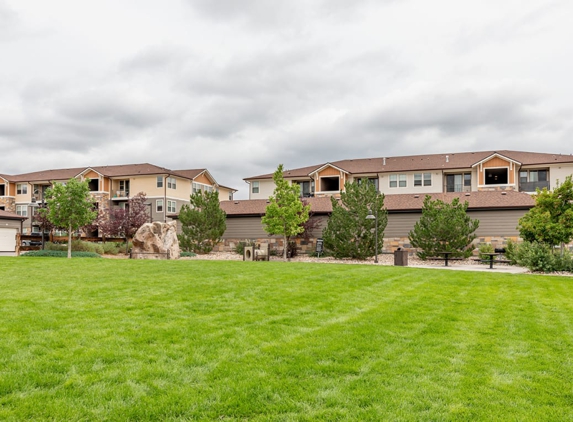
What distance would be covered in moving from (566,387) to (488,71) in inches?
658

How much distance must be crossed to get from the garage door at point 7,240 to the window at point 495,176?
42451 mm

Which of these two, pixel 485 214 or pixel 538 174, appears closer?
pixel 485 214

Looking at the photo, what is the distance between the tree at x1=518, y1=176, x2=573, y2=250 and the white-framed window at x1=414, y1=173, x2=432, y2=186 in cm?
2321

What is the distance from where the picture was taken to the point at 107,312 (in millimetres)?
7281

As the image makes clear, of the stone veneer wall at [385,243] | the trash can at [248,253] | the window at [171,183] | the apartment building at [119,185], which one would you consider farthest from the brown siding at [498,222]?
the window at [171,183]

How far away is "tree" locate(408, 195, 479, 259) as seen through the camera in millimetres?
22688

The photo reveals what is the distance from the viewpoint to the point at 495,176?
1657 inches

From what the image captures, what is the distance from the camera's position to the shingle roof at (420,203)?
26328 mm

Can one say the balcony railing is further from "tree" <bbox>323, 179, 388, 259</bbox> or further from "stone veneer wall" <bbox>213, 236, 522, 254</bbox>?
"tree" <bbox>323, 179, 388, 259</bbox>

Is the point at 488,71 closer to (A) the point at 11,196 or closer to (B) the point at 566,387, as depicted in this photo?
(B) the point at 566,387

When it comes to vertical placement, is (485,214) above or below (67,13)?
below

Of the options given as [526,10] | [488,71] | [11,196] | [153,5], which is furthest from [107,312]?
[11,196]

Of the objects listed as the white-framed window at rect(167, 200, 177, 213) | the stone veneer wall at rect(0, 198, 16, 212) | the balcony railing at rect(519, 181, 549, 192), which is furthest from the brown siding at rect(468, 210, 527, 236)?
the stone veneer wall at rect(0, 198, 16, 212)

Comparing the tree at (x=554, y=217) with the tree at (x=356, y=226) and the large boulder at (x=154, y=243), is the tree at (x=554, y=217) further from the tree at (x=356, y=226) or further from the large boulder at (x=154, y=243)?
the large boulder at (x=154, y=243)
